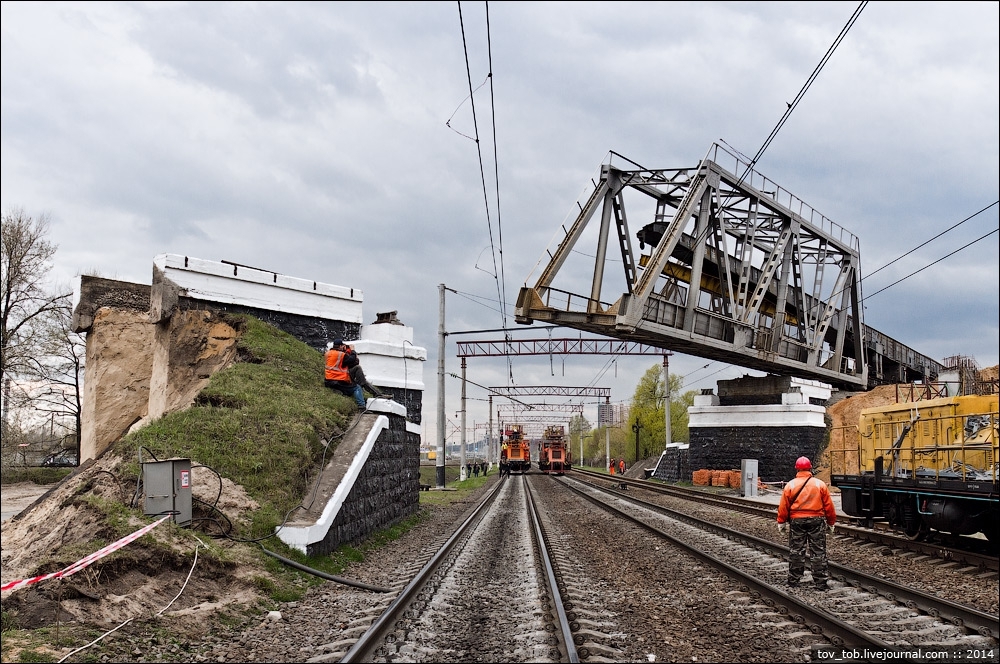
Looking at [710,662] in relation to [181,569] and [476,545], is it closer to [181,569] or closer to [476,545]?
[181,569]

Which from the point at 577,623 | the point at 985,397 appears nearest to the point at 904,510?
the point at 985,397

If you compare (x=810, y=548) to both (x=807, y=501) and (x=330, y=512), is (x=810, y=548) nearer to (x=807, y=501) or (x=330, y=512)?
(x=807, y=501)

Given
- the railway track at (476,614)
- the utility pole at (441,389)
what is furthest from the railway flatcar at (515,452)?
the railway track at (476,614)

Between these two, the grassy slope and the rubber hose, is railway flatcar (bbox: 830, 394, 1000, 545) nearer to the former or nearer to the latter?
the rubber hose

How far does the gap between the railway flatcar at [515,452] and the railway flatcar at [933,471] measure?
41.2 metres

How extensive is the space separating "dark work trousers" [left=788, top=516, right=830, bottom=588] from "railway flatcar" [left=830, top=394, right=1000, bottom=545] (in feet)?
10.3

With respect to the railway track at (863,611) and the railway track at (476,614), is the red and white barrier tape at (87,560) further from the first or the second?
the railway track at (863,611)

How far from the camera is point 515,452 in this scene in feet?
187

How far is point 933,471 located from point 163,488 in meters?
12.7

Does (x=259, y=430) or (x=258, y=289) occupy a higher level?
(x=258, y=289)

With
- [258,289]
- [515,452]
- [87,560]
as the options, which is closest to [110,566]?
[87,560]

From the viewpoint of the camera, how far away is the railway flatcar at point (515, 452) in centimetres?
5656

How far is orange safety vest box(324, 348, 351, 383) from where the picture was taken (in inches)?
555

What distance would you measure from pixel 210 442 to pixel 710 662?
26.0ft
